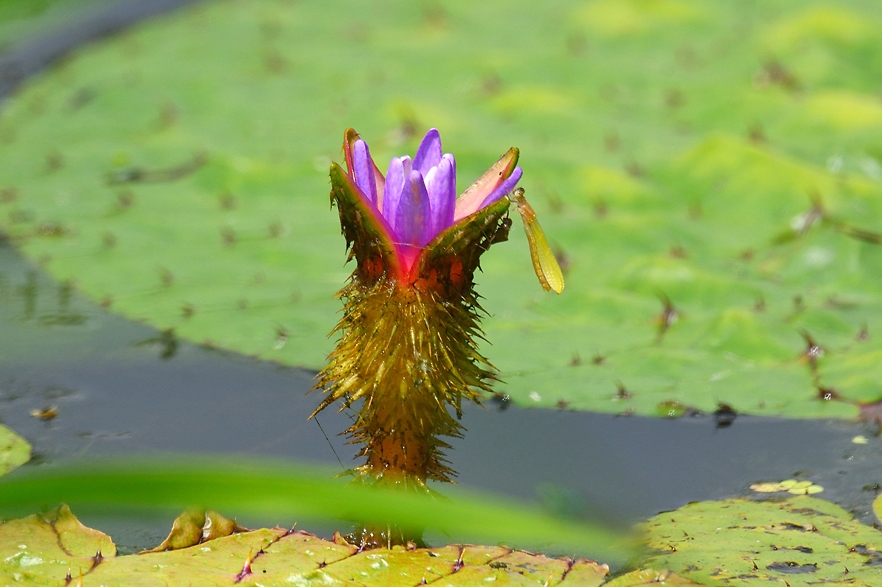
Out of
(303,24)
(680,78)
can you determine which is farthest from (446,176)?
(303,24)

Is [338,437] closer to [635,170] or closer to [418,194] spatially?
[418,194]

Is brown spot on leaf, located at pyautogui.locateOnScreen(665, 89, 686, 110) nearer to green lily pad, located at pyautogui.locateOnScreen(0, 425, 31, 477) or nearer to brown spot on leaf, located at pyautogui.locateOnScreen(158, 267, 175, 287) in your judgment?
brown spot on leaf, located at pyautogui.locateOnScreen(158, 267, 175, 287)

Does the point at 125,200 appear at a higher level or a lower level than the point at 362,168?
higher

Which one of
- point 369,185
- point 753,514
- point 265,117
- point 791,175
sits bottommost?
point 753,514

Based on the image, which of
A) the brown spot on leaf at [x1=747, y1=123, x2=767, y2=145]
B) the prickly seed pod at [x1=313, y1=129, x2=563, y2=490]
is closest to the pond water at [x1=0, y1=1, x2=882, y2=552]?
the prickly seed pod at [x1=313, y1=129, x2=563, y2=490]

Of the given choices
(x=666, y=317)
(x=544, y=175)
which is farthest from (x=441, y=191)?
(x=544, y=175)

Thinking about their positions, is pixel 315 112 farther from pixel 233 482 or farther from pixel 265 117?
pixel 233 482

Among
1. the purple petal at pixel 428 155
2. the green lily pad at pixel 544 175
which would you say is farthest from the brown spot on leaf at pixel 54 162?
the purple petal at pixel 428 155
